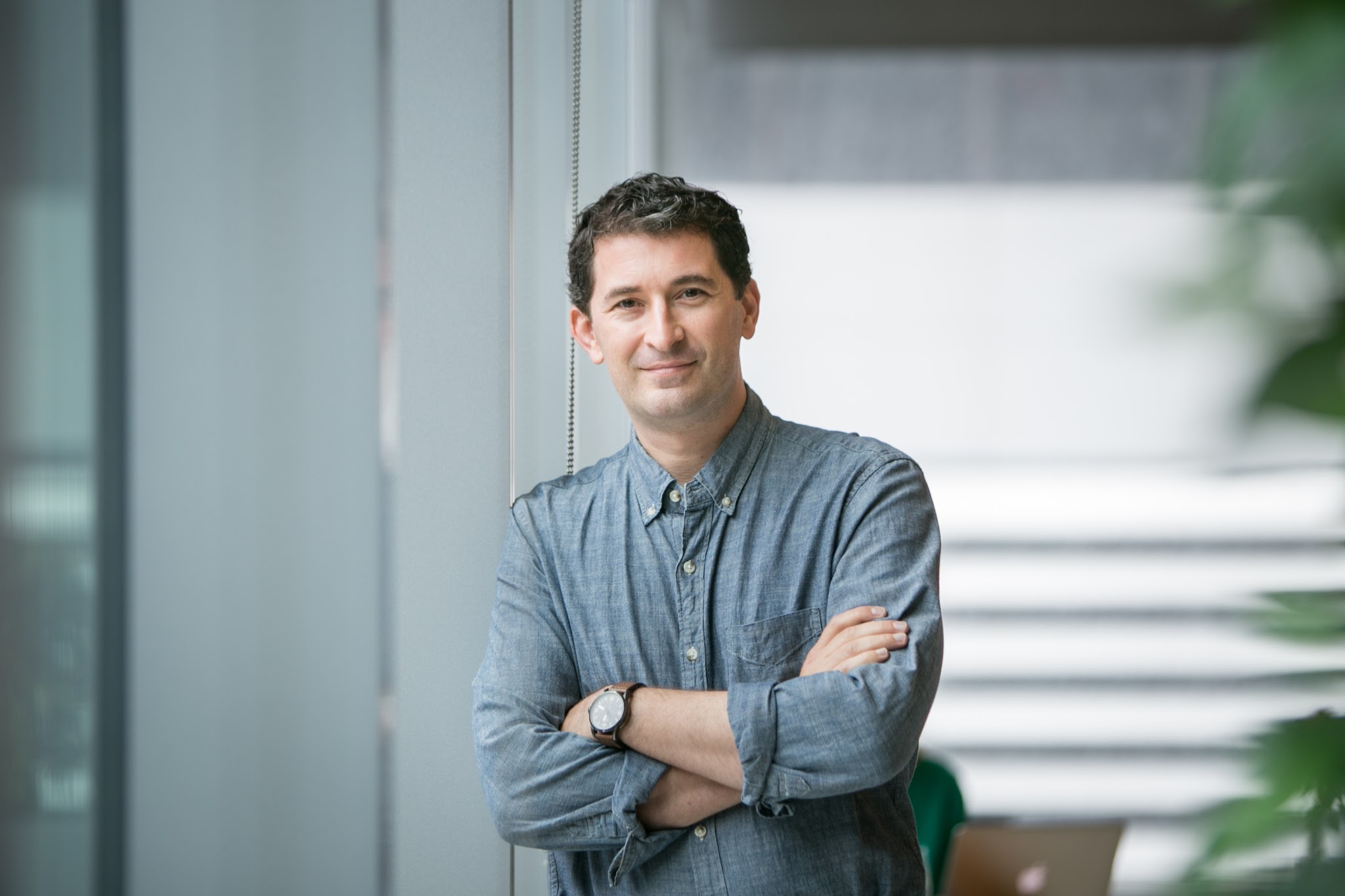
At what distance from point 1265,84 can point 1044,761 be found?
4189mm

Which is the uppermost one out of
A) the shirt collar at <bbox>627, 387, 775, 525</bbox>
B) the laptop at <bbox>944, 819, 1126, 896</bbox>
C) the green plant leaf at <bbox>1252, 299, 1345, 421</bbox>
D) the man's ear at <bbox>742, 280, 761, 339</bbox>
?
the man's ear at <bbox>742, 280, 761, 339</bbox>

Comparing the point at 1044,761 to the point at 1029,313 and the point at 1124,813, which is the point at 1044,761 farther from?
the point at 1029,313

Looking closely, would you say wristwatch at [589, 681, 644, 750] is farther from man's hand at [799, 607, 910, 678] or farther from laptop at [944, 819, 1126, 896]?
laptop at [944, 819, 1126, 896]

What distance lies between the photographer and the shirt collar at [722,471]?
136 cm

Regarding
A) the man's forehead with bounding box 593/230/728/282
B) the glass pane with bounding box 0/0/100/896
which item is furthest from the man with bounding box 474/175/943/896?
the glass pane with bounding box 0/0/100/896

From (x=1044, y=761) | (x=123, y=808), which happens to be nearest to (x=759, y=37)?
(x=1044, y=761)

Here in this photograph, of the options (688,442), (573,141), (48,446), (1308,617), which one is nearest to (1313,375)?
(1308,617)

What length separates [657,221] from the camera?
134 cm

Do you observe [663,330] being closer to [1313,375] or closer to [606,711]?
[606,711]

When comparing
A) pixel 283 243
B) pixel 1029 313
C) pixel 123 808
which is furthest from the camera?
pixel 1029 313

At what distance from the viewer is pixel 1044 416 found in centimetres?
388

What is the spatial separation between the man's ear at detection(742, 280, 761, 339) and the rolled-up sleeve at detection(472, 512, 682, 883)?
501mm

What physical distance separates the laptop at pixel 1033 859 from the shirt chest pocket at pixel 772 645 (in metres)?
0.78

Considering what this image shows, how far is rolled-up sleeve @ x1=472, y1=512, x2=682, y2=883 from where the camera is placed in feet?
3.87
